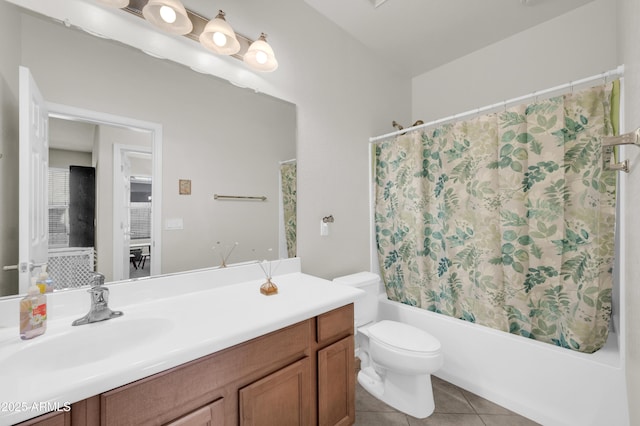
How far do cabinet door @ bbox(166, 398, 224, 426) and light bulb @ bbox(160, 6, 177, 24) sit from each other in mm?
1569

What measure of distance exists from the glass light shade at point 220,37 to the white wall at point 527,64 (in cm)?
204

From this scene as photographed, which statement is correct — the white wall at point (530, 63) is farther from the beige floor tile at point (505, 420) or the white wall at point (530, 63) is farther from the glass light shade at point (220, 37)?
the glass light shade at point (220, 37)

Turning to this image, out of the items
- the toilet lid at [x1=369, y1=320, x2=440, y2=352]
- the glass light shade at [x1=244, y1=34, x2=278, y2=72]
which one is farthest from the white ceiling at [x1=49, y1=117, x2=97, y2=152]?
the toilet lid at [x1=369, y1=320, x2=440, y2=352]

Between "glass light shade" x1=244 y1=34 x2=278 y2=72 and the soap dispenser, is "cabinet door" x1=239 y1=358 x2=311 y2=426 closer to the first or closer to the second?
the soap dispenser

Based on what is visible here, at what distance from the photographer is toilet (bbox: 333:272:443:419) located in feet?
4.95

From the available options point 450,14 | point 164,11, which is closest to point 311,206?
point 164,11

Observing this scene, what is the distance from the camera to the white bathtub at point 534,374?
132cm

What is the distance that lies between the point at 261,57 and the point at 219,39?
0.23 metres

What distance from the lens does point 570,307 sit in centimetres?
146

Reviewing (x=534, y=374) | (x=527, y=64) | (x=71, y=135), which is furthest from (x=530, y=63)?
(x=71, y=135)

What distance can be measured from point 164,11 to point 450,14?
1.90 m

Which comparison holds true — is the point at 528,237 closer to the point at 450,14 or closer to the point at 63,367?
the point at 450,14

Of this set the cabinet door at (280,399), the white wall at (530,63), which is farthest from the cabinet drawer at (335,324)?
the white wall at (530,63)

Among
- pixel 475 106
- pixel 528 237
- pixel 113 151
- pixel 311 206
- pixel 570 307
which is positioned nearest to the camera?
pixel 113 151
